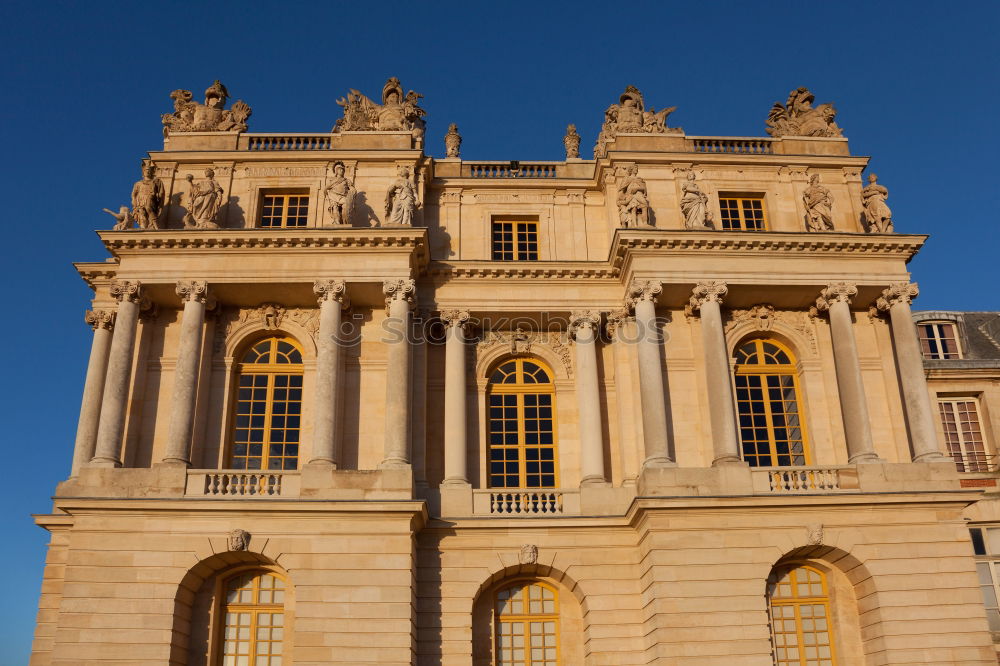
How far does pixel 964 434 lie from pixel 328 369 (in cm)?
1959

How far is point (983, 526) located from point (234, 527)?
20244 millimetres

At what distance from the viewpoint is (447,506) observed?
23.5 metres

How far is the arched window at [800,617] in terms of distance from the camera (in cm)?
2241

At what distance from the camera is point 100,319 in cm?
2661

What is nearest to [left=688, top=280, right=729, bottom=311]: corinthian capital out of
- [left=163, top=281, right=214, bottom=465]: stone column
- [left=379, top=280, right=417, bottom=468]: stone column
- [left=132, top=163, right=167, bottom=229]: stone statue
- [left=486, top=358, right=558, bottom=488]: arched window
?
[left=486, top=358, right=558, bottom=488]: arched window

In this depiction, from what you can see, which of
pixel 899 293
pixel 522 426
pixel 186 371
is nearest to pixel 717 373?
pixel 522 426

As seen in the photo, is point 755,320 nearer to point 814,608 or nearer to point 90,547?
point 814,608

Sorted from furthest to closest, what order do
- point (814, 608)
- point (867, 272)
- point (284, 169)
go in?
point (284, 169)
point (867, 272)
point (814, 608)

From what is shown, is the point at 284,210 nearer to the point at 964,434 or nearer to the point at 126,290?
the point at 126,290

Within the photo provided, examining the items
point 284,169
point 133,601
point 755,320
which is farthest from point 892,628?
point 284,169

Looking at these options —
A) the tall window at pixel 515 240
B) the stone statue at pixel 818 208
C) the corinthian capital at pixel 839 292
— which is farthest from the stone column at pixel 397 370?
the stone statue at pixel 818 208

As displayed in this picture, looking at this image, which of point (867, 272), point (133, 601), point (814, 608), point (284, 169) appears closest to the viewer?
point (133, 601)

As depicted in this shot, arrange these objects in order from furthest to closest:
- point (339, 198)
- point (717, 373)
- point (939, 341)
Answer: point (939, 341), point (339, 198), point (717, 373)

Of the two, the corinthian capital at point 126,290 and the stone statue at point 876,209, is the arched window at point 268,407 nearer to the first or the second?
the corinthian capital at point 126,290
